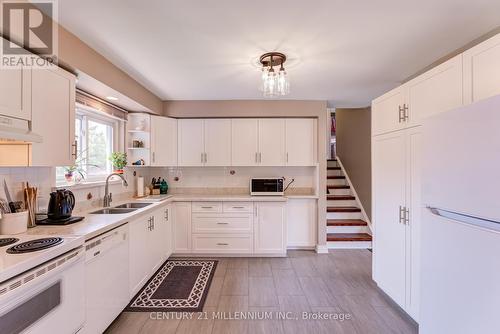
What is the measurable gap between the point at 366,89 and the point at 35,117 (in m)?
3.64

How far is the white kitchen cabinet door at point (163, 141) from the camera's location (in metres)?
3.61

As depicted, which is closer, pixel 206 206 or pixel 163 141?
pixel 206 206

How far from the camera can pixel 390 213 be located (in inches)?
90.7

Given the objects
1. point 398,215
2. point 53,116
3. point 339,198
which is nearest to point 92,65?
point 53,116

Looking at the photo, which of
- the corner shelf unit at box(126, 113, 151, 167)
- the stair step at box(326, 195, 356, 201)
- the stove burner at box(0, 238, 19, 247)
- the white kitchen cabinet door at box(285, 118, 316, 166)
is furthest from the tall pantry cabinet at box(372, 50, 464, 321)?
the corner shelf unit at box(126, 113, 151, 167)

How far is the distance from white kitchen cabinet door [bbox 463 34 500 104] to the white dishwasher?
2.83 meters

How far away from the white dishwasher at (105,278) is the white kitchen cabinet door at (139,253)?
11 cm

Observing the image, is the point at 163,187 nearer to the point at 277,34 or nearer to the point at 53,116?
the point at 53,116

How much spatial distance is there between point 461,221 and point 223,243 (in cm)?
297

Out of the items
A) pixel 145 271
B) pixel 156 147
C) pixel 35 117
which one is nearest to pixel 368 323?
pixel 145 271

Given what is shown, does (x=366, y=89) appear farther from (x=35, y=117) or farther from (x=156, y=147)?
(x=35, y=117)

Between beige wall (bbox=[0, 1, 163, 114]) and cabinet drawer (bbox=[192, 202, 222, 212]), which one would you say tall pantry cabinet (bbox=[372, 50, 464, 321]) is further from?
beige wall (bbox=[0, 1, 163, 114])

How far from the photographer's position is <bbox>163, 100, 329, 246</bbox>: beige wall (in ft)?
12.5

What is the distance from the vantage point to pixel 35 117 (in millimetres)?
1622
